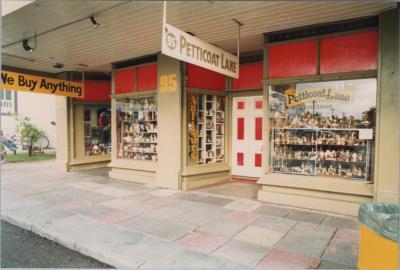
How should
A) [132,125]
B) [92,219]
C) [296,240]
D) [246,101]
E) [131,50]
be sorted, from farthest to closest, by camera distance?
[132,125] → [246,101] → [131,50] → [92,219] → [296,240]

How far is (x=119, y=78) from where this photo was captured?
398 inches

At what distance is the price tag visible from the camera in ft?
19.9

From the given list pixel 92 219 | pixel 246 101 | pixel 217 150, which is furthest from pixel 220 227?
pixel 246 101

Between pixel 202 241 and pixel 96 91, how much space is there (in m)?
9.16

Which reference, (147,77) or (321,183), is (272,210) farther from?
(147,77)

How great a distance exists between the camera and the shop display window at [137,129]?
939cm

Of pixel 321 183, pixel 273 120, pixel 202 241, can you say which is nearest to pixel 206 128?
pixel 273 120

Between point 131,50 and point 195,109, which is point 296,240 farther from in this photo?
point 131,50

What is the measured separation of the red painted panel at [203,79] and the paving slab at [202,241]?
4.56m

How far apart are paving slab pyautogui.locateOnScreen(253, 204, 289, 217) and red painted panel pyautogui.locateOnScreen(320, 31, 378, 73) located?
3.15 m

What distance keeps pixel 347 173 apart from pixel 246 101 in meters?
3.72

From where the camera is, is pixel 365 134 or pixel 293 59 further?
pixel 293 59

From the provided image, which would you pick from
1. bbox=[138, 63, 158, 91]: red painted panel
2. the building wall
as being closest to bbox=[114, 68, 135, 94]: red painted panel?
bbox=[138, 63, 158, 91]: red painted panel

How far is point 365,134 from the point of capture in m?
6.12
